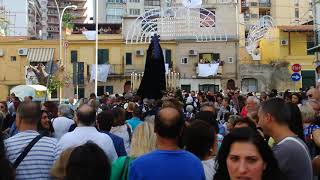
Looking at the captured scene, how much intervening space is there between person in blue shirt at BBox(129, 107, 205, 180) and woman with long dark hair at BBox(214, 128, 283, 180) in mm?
1094

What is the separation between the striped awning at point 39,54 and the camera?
50.5 meters

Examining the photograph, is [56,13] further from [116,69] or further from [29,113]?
[29,113]

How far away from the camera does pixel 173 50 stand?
50531 mm

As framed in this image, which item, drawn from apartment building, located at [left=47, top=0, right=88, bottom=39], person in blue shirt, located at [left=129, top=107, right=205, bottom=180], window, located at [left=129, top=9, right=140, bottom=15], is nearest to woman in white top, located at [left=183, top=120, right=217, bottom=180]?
person in blue shirt, located at [left=129, top=107, right=205, bottom=180]

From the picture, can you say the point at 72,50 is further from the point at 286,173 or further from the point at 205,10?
the point at 286,173

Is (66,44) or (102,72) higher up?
(66,44)

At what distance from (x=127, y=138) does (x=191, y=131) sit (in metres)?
3.56

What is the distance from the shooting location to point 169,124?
4.92 m

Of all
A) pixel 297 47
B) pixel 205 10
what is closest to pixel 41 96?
pixel 205 10

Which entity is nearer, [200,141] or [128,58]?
[200,141]

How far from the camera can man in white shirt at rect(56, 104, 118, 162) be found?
6.65 meters

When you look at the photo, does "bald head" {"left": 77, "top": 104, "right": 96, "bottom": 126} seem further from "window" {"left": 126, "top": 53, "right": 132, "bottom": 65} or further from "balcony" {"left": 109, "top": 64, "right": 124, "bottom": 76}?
"window" {"left": 126, "top": 53, "right": 132, "bottom": 65}

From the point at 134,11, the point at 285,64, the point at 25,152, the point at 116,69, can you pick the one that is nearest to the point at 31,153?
the point at 25,152

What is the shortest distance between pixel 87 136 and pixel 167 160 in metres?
2.07
